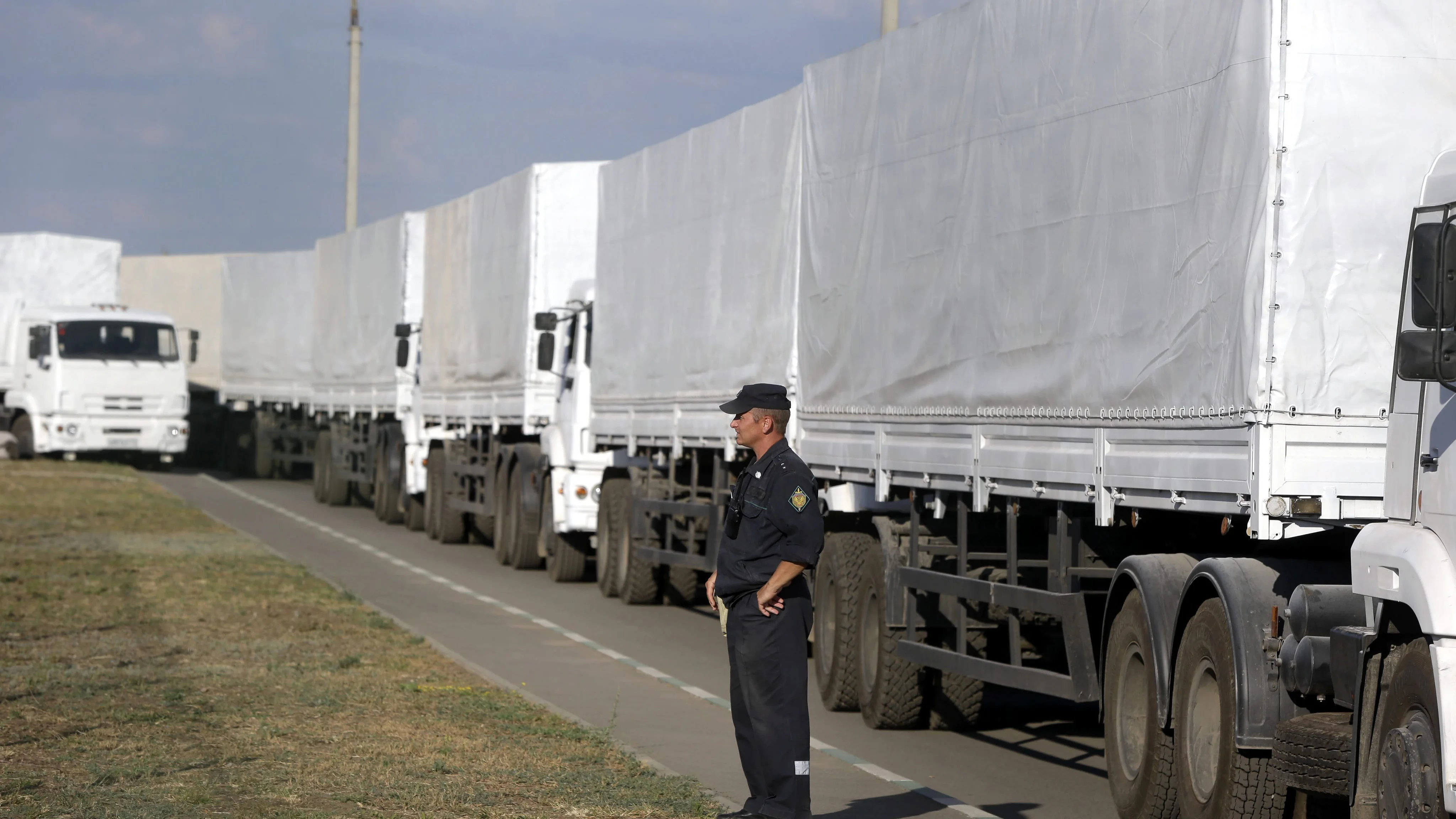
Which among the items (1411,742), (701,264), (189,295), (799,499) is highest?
(189,295)

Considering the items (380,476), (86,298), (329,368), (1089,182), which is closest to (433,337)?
(380,476)

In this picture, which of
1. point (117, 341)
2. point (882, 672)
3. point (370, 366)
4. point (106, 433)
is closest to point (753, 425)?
point (882, 672)

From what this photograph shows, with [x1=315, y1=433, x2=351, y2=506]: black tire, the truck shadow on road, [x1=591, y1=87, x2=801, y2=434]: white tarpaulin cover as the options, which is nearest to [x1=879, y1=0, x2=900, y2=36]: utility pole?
[x1=591, y1=87, x2=801, y2=434]: white tarpaulin cover

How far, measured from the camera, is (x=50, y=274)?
41.2m

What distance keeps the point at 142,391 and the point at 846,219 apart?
28695 mm

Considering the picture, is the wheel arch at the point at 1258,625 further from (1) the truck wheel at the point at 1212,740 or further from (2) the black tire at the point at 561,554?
(2) the black tire at the point at 561,554

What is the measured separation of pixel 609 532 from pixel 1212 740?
12124 millimetres

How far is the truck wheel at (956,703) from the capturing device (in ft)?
38.9

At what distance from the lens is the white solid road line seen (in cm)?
967

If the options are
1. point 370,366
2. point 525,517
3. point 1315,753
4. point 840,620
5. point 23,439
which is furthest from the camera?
point 23,439

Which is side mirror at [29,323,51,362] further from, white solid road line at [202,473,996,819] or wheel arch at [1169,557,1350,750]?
wheel arch at [1169,557,1350,750]

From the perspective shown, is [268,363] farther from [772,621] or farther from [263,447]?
[772,621]

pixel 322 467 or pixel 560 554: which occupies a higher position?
pixel 322 467

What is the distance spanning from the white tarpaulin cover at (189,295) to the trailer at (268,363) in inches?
39.9
